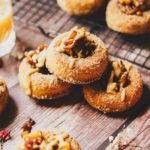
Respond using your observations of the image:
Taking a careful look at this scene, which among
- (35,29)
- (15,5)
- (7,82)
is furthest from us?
(15,5)

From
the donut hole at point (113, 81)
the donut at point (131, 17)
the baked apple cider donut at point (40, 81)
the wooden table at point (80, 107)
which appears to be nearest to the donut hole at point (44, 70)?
the baked apple cider donut at point (40, 81)

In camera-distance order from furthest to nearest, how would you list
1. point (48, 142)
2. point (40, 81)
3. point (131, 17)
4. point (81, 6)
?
point (81, 6) → point (131, 17) → point (40, 81) → point (48, 142)

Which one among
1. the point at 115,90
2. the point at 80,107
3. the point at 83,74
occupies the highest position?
the point at 83,74

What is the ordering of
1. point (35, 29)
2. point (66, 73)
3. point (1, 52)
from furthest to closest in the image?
point (35, 29) → point (1, 52) → point (66, 73)

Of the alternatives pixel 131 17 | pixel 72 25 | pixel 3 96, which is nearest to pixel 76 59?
pixel 3 96

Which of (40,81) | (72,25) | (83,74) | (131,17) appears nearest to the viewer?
(83,74)

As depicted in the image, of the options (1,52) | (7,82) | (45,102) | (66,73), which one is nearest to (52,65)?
(66,73)

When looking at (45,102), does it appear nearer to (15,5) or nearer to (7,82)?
(7,82)

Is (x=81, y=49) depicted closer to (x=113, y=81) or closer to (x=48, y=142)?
(x=113, y=81)
